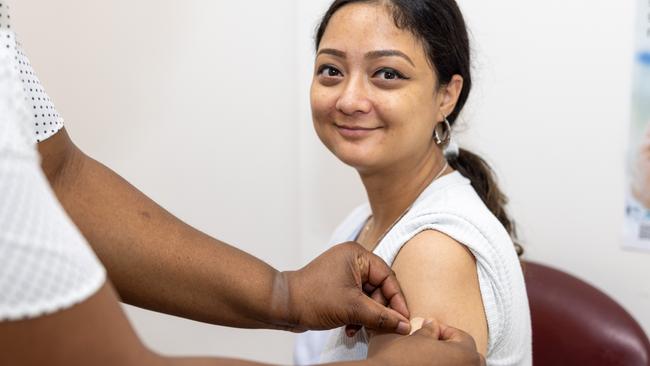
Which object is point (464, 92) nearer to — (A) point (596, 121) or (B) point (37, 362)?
(A) point (596, 121)

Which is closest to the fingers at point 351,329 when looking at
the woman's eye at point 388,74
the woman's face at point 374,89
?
the woman's face at point 374,89

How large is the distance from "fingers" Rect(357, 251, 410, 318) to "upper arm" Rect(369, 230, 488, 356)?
1.4 inches

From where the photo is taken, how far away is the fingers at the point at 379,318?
98 centimetres

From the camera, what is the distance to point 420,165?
1365 millimetres

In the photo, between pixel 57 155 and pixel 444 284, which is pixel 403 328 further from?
pixel 57 155

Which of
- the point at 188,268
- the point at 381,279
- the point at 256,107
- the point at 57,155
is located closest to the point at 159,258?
the point at 188,268

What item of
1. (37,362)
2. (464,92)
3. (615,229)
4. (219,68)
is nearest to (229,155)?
(219,68)

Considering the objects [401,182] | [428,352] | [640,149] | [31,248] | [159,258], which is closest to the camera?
[31,248]

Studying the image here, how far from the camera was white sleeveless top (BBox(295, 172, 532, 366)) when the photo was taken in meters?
→ 1.12

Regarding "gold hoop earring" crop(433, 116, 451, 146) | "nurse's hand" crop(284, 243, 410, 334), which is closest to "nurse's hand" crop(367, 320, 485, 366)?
"nurse's hand" crop(284, 243, 410, 334)

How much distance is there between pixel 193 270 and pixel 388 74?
0.49 meters

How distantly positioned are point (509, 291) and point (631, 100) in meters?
0.84

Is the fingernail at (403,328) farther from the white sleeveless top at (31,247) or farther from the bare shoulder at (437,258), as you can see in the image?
the white sleeveless top at (31,247)

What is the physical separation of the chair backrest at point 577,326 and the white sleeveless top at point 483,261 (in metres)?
0.31
